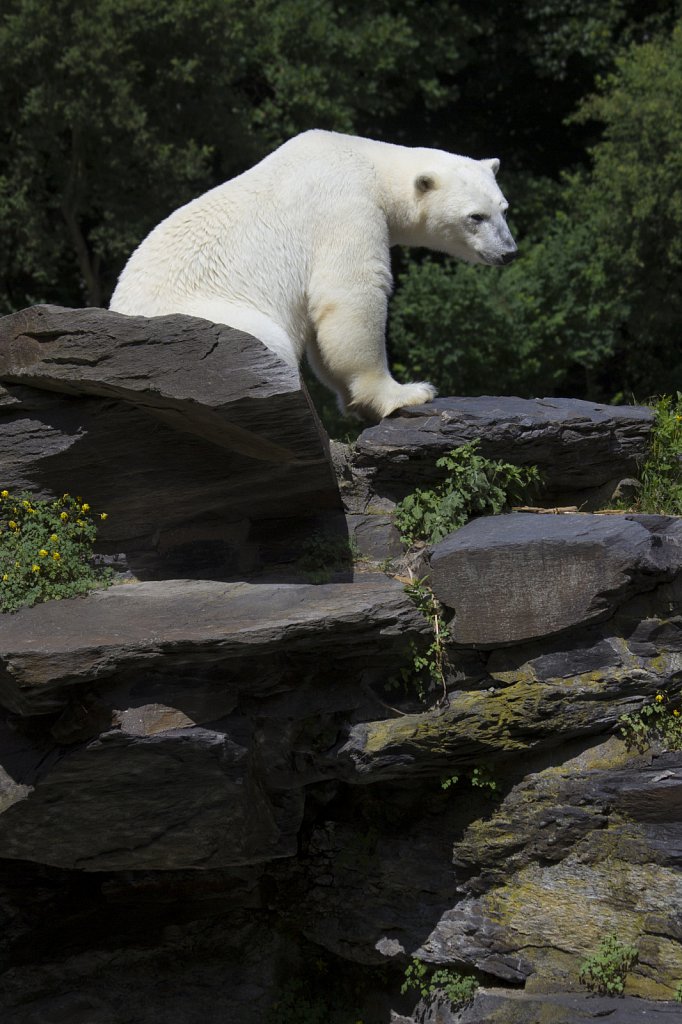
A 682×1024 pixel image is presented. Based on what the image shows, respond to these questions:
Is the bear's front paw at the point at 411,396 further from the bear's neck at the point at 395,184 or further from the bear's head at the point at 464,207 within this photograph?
the bear's neck at the point at 395,184

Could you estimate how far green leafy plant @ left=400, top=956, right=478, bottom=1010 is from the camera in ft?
20.7

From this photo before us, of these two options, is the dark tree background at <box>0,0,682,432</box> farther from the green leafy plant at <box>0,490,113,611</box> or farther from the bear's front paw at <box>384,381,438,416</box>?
the green leafy plant at <box>0,490,113,611</box>

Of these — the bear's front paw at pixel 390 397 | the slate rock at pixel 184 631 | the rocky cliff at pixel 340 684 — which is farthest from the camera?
the bear's front paw at pixel 390 397

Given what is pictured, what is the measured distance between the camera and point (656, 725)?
6016mm

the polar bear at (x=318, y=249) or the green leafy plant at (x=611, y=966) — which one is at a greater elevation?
the polar bear at (x=318, y=249)

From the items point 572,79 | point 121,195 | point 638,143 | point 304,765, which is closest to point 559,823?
point 304,765

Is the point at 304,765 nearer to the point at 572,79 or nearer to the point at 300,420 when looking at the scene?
the point at 300,420

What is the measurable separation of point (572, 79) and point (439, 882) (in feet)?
43.4

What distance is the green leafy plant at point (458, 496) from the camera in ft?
21.5

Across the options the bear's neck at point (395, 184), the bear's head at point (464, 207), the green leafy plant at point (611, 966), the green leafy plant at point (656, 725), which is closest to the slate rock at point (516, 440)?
the bear's head at point (464, 207)

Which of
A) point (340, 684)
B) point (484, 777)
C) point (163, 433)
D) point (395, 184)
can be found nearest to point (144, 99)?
point (395, 184)

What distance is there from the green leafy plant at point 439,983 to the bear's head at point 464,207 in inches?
169

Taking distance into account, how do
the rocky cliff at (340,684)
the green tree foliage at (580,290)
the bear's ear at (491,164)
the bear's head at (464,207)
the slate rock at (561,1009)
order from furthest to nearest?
the green tree foliage at (580,290) < the bear's ear at (491,164) < the bear's head at (464,207) < the rocky cliff at (340,684) < the slate rock at (561,1009)

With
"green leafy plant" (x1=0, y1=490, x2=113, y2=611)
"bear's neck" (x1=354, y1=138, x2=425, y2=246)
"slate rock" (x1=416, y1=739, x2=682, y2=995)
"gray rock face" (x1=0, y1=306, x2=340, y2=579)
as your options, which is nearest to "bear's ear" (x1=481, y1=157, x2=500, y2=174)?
"bear's neck" (x1=354, y1=138, x2=425, y2=246)
